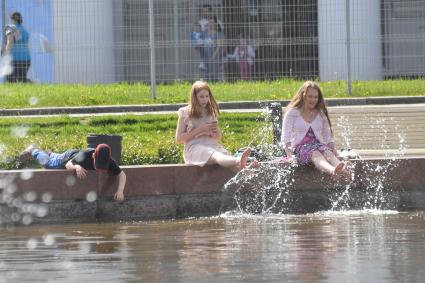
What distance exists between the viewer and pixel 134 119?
A: 19016 millimetres

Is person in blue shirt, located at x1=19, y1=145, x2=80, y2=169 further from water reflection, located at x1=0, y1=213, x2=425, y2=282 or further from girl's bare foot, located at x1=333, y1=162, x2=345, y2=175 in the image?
girl's bare foot, located at x1=333, y1=162, x2=345, y2=175

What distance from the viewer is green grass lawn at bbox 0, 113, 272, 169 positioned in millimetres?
15484

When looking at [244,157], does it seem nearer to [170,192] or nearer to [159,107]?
[170,192]

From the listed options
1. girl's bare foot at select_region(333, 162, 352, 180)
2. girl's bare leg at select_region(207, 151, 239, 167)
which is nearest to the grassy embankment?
girl's bare leg at select_region(207, 151, 239, 167)

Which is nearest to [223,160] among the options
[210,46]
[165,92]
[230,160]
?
[230,160]

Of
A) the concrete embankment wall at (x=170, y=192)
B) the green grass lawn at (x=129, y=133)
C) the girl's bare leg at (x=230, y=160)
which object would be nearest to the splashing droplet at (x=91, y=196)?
the concrete embankment wall at (x=170, y=192)

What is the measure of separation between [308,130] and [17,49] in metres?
Result: 8.90

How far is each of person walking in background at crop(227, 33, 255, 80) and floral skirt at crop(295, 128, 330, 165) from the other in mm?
8035

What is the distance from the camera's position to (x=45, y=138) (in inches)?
674

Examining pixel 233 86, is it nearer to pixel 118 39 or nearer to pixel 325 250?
pixel 118 39

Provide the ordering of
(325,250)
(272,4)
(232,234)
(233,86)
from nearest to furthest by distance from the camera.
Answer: (325,250) < (232,234) < (233,86) < (272,4)

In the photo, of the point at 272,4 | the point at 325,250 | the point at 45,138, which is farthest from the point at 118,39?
the point at 325,250

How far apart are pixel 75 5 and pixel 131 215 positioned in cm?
969

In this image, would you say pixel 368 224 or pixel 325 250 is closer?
pixel 325 250
